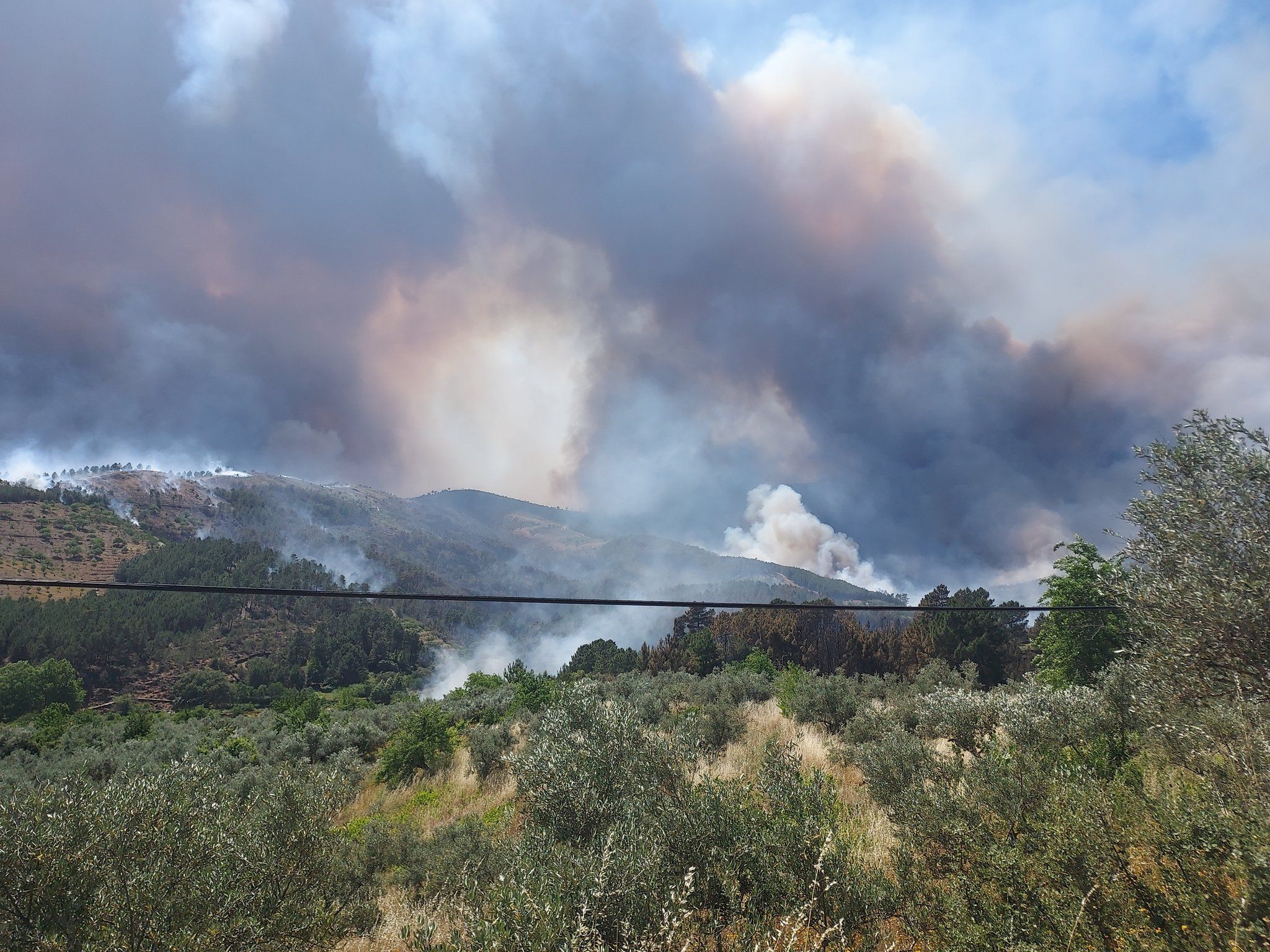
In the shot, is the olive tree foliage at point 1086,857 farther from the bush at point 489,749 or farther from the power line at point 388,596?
the bush at point 489,749

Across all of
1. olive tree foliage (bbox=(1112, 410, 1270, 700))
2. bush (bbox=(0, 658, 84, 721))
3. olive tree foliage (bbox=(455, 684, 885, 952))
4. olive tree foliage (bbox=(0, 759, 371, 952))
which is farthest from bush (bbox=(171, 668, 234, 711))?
olive tree foliage (bbox=(1112, 410, 1270, 700))

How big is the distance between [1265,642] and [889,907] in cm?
848

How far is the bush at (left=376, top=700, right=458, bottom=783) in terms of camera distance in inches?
995

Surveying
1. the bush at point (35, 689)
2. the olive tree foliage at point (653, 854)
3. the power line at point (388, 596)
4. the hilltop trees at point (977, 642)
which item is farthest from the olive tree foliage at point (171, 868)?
the bush at point (35, 689)

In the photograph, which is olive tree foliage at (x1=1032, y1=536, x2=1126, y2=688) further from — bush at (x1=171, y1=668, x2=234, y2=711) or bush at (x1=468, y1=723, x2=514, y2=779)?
bush at (x1=171, y1=668, x2=234, y2=711)

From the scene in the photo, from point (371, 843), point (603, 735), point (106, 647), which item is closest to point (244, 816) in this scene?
point (371, 843)

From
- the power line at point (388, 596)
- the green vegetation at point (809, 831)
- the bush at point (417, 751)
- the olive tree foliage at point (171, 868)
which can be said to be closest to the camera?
the power line at point (388, 596)

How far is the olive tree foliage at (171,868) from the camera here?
6.86m

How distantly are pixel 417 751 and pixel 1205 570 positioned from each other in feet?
90.8

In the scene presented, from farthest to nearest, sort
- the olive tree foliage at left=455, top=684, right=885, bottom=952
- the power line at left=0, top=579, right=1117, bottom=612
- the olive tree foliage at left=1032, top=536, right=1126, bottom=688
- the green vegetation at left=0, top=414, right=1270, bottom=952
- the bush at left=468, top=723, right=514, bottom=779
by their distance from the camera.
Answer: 1. the olive tree foliage at left=1032, top=536, right=1126, bottom=688
2. the bush at left=468, top=723, right=514, bottom=779
3. the olive tree foliage at left=455, top=684, right=885, bottom=952
4. the green vegetation at left=0, top=414, right=1270, bottom=952
5. the power line at left=0, top=579, right=1117, bottom=612

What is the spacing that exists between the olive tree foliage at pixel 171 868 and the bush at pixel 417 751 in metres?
16.6

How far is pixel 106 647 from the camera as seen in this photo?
166 meters

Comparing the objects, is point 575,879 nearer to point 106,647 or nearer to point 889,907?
point 889,907

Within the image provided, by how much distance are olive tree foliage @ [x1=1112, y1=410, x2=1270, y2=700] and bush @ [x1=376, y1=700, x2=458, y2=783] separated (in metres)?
25.7
